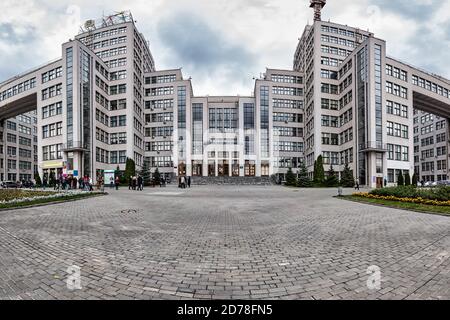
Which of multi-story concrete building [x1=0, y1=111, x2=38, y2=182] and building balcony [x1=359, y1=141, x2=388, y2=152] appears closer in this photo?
building balcony [x1=359, y1=141, x2=388, y2=152]

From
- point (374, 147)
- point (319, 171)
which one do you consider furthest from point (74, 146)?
point (374, 147)

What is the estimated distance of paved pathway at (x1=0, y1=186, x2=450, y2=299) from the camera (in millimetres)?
3498

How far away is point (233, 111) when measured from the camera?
64875 mm

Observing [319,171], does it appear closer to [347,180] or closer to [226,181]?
[347,180]

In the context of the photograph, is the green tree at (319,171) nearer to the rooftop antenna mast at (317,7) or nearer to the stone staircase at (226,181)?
the stone staircase at (226,181)

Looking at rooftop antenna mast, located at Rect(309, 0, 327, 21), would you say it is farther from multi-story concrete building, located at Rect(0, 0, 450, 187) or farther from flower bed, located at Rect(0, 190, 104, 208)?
flower bed, located at Rect(0, 190, 104, 208)

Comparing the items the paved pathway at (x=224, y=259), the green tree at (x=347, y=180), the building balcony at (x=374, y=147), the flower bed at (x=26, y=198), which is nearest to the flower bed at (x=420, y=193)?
the paved pathway at (x=224, y=259)

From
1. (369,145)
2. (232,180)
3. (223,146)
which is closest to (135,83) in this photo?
(223,146)

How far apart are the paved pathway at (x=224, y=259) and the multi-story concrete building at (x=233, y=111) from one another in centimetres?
4135

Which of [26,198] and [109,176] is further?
[109,176]

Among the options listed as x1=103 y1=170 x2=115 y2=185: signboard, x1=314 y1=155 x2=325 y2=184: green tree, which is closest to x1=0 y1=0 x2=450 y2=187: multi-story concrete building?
x1=314 y1=155 x2=325 y2=184: green tree

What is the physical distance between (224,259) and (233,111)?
203 ft

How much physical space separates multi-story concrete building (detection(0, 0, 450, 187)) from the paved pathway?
41345 millimetres
